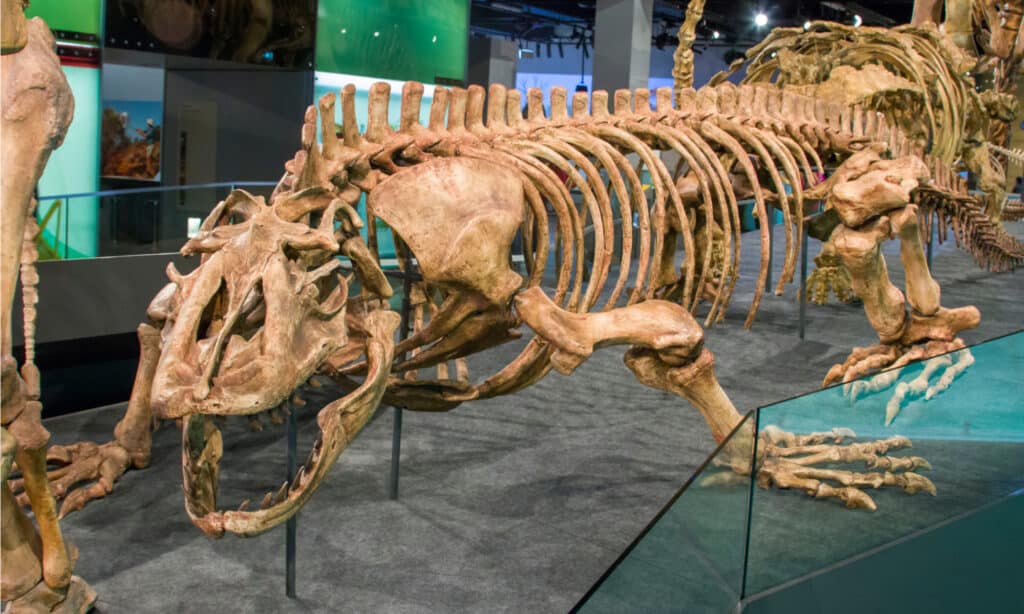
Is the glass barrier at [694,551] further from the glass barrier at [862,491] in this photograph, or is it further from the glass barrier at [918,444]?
the glass barrier at [918,444]

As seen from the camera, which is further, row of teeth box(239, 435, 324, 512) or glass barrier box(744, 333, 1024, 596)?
glass barrier box(744, 333, 1024, 596)

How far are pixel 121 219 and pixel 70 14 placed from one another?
1.14m

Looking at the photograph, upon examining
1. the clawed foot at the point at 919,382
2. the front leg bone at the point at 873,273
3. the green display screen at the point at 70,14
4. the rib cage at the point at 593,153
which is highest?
the green display screen at the point at 70,14

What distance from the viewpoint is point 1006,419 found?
13.7ft

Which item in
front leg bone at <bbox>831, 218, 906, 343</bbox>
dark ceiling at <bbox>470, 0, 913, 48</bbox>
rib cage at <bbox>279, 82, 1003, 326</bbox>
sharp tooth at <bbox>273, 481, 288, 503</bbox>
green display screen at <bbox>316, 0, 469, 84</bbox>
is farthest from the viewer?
dark ceiling at <bbox>470, 0, 913, 48</bbox>

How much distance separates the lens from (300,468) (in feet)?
9.83

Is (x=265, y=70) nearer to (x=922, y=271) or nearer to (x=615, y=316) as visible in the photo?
(x=615, y=316)

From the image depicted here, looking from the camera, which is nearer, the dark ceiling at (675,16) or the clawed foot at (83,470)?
the clawed foot at (83,470)

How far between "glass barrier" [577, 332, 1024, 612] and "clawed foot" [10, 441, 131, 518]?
2805 millimetres

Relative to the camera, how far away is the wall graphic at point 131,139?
5.78 metres

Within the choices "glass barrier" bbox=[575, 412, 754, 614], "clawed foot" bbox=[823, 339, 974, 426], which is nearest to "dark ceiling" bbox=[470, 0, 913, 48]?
"clawed foot" bbox=[823, 339, 974, 426]

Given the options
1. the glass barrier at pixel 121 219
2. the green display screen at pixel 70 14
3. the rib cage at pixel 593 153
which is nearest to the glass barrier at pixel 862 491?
the rib cage at pixel 593 153

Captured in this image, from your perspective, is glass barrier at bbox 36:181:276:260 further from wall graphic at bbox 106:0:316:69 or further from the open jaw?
the open jaw

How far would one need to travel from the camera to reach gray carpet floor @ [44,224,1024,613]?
378cm
